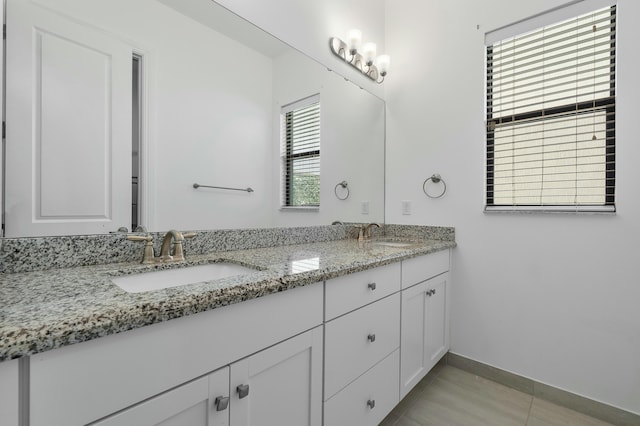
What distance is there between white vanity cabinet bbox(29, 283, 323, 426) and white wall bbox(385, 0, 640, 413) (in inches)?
55.1

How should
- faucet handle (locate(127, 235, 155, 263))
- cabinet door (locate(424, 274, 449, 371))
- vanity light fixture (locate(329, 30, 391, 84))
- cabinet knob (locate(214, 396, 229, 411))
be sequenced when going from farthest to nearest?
vanity light fixture (locate(329, 30, 391, 84))
cabinet door (locate(424, 274, 449, 371))
faucet handle (locate(127, 235, 155, 263))
cabinet knob (locate(214, 396, 229, 411))

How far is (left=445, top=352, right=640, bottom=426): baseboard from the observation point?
1528 millimetres

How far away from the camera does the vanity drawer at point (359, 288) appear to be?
1091mm

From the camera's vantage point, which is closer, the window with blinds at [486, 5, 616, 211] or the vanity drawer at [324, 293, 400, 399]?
the vanity drawer at [324, 293, 400, 399]

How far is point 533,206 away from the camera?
1.79m

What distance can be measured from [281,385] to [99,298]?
553 mm

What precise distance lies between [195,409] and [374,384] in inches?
33.5

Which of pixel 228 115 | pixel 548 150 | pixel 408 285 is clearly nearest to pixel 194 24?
pixel 228 115

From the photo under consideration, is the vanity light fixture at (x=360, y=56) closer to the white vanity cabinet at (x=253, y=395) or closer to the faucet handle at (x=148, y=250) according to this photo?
the faucet handle at (x=148, y=250)

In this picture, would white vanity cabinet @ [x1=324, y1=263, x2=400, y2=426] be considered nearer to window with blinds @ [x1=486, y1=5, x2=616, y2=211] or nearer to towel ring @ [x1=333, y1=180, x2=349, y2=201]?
towel ring @ [x1=333, y1=180, x2=349, y2=201]

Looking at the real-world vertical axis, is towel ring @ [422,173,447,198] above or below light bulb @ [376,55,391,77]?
below

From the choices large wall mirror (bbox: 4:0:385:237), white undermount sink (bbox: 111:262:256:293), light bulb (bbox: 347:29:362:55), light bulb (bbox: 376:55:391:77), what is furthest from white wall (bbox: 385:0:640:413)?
white undermount sink (bbox: 111:262:256:293)

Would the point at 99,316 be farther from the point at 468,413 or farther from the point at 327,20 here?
the point at 327,20

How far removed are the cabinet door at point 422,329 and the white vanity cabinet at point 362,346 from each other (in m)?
0.08
